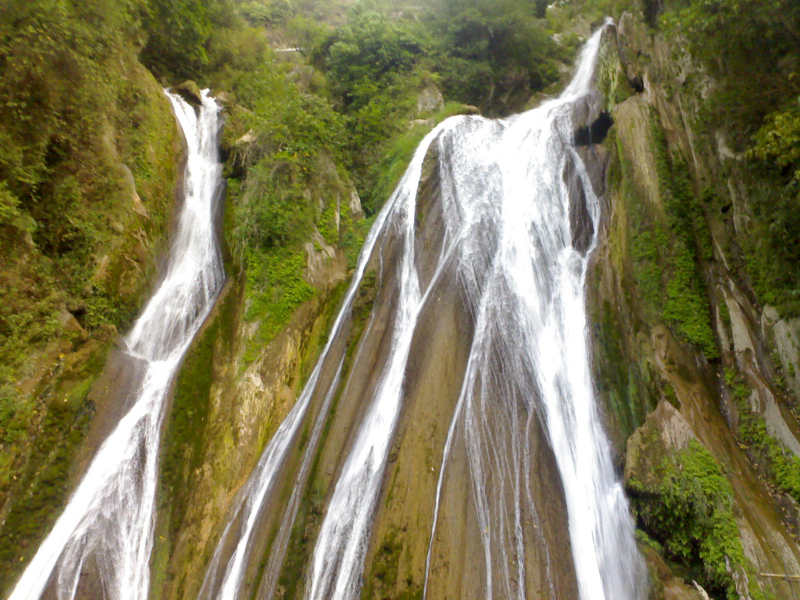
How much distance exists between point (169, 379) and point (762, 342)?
35.8ft

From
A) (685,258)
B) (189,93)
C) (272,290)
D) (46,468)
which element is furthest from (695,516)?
(189,93)

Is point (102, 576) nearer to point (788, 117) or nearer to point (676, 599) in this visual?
point (676, 599)

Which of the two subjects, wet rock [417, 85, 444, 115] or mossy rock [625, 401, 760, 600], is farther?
wet rock [417, 85, 444, 115]

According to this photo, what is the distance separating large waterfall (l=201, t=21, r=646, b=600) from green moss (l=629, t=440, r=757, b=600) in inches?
17.9

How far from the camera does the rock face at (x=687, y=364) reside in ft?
16.8

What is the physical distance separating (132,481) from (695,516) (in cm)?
910

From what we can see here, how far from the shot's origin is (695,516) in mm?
5328

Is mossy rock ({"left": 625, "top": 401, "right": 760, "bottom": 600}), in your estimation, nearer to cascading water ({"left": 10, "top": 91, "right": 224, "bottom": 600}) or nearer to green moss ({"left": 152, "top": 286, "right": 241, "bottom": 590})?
green moss ({"left": 152, "top": 286, "right": 241, "bottom": 590})

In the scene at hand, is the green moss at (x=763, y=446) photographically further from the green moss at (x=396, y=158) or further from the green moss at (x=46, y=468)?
the green moss at (x=46, y=468)

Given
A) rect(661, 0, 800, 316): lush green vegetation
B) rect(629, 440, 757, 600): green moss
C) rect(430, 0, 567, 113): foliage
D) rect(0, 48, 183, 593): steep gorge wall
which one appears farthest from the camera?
rect(430, 0, 567, 113): foliage

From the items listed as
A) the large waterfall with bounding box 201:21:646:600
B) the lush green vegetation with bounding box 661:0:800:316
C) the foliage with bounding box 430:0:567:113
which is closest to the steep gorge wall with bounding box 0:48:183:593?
the large waterfall with bounding box 201:21:646:600

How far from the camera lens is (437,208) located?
10.6 metres

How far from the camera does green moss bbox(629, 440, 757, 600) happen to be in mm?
4930

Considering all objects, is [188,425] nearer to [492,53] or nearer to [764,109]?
[764,109]
